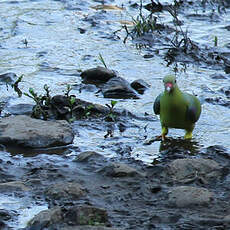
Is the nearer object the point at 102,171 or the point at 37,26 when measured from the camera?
the point at 102,171

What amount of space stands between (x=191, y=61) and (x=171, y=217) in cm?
471

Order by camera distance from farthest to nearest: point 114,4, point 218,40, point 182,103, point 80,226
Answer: point 114,4
point 218,40
point 182,103
point 80,226

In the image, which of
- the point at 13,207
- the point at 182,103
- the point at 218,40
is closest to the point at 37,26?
the point at 218,40

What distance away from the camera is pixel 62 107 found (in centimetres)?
698

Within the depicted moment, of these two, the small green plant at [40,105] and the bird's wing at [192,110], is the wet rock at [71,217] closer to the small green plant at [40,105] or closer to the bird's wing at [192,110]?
the bird's wing at [192,110]

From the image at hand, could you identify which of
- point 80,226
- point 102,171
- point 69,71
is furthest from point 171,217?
point 69,71

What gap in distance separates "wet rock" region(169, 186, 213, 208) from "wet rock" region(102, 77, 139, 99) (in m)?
2.81

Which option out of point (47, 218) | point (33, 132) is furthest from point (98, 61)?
point (47, 218)

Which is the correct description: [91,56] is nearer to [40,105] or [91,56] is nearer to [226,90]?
[226,90]

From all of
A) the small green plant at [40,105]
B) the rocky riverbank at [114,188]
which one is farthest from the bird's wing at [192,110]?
the small green plant at [40,105]

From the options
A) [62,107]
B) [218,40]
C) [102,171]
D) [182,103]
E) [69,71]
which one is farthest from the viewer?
[218,40]

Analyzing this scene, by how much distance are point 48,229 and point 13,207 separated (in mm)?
495

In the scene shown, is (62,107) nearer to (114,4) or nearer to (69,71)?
(69,71)

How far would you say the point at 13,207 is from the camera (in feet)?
15.7
